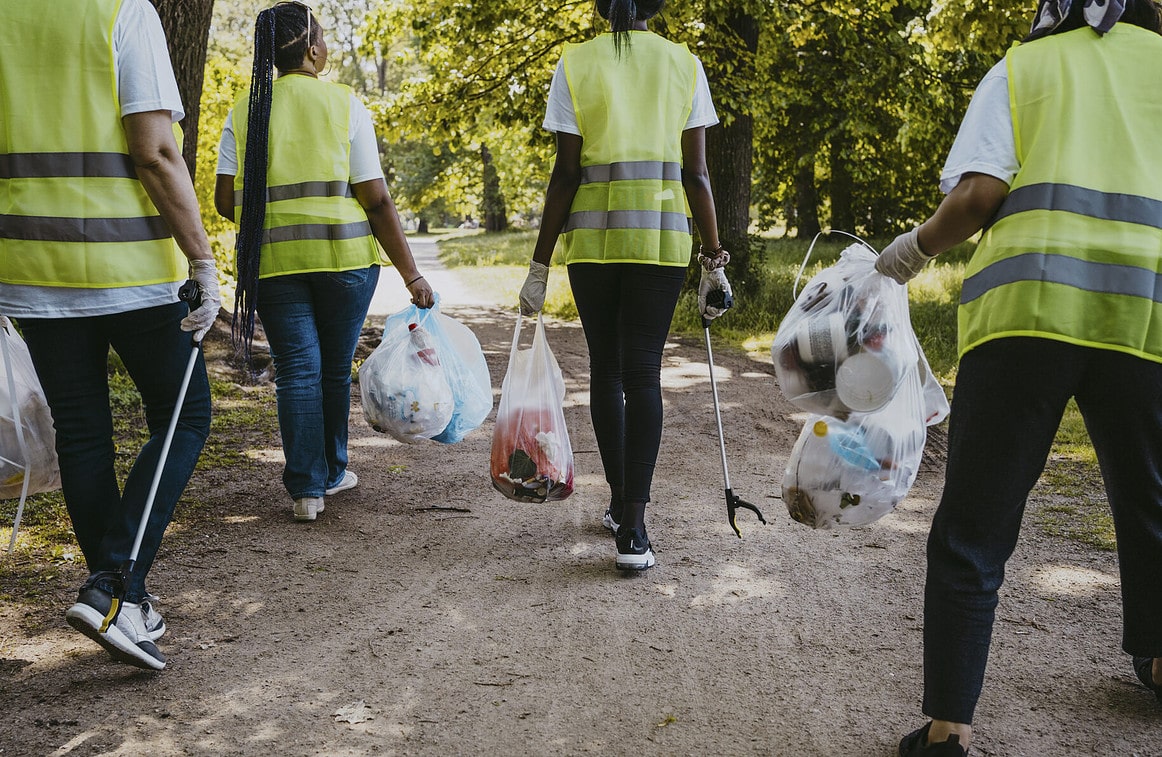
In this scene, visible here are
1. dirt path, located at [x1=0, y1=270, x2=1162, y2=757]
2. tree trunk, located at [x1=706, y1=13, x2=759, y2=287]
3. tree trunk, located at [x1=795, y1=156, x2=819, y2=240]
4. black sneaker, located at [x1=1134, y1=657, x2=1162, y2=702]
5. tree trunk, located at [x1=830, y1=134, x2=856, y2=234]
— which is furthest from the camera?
tree trunk, located at [x1=830, y1=134, x2=856, y2=234]

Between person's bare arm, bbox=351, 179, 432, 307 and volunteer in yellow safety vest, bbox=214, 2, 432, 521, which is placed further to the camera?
person's bare arm, bbox=351, 179, 432, 307

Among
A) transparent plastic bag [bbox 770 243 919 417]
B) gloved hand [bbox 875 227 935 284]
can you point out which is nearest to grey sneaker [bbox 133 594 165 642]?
transparent plastic bag [bbox 770 243 919 417]

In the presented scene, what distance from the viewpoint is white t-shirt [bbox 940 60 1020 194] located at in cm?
232

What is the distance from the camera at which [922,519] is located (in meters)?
4.59

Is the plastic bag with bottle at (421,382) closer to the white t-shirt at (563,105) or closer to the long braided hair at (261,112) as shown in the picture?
the long braided hair at (261,112)

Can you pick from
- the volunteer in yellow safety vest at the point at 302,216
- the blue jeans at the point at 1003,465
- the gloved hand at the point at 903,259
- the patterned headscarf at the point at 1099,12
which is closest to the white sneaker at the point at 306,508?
the volunteer in yellow safety vest at the point at 302,216

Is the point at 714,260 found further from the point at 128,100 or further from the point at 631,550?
the point at 128,100

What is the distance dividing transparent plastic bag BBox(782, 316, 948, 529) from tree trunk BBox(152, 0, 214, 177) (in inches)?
189

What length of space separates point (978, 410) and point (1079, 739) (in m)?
0.95

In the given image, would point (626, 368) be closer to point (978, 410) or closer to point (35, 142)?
point (978, 410)

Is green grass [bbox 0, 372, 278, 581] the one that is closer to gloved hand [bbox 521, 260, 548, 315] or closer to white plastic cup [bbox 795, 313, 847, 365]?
gloved hand [bbox 521, 260, 548, 315]

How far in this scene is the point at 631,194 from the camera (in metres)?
3.77

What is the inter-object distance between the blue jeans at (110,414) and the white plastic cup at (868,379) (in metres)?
1.94

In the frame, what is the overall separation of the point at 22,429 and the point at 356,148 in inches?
69.3
